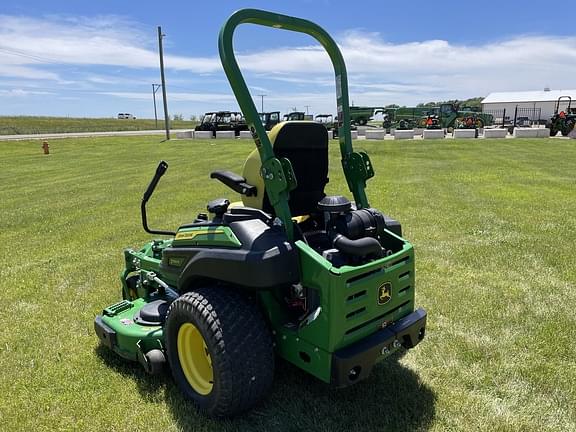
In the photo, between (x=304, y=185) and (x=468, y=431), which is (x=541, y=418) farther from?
(x=304, y=185)

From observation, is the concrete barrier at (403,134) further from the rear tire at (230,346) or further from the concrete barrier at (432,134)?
the rear tire at (230,346)

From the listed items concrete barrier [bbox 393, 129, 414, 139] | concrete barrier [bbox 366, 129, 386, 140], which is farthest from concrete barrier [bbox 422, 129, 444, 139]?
concrete barrier [bbox 366, 129, 386, 140]

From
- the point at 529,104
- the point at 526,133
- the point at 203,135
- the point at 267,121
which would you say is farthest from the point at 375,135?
the point at 529,104

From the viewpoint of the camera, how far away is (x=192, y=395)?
2713 mm

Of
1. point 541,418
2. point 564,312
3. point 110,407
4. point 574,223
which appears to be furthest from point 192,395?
point 574,223

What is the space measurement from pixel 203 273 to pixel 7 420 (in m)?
1.42

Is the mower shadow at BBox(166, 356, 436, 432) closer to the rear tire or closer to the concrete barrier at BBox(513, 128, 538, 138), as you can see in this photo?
the rear tire

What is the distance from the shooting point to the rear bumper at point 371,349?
7.58 feet

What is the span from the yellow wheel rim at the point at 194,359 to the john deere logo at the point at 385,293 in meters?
1.07

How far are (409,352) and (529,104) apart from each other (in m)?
62.6

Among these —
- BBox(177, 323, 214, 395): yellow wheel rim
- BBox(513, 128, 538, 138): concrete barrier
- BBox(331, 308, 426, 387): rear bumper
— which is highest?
BBox(513, 128, 538, 138): concrete barrier

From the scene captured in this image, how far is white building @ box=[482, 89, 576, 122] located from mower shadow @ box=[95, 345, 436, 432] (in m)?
54.4

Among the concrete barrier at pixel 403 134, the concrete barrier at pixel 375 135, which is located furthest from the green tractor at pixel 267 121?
the concrete barrier at pixel 403 134

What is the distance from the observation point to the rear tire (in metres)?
2.42
